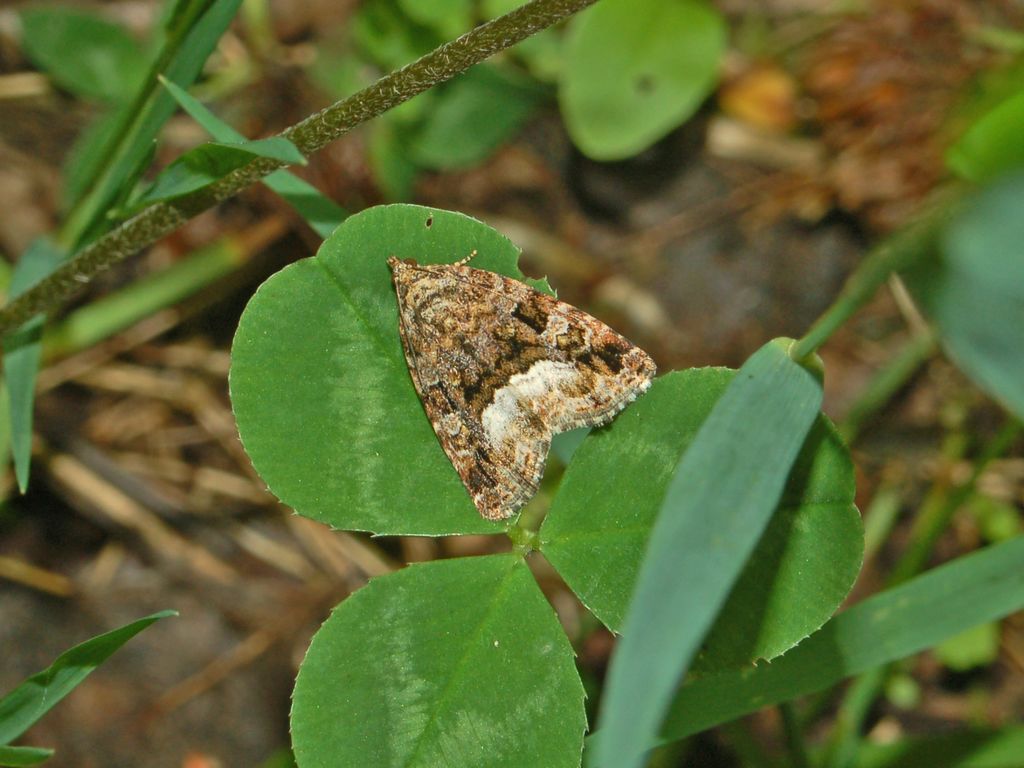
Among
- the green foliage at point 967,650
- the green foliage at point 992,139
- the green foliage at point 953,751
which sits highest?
the green foliage at point 992,139

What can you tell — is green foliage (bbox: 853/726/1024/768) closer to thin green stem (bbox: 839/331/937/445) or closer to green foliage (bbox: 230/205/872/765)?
thin green stem (bbox: 839/331/937/445)

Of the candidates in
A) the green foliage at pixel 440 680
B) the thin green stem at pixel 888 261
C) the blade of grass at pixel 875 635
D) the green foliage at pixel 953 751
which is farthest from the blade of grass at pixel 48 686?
the green foliage at pixel 953 751

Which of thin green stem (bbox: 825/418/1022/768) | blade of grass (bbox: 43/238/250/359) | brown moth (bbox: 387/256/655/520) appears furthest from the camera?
blade of grass (bbox: 43/238/250/359)

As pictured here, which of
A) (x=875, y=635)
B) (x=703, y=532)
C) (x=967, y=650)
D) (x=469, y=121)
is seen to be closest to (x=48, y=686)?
(x=703, y=532)

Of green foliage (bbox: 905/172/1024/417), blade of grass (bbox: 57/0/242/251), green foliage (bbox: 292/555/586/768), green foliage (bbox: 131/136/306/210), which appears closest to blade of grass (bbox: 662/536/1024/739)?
green foliage (bbox: 292/555/586/768)

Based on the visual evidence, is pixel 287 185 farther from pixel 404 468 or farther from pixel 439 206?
pixel 439 206

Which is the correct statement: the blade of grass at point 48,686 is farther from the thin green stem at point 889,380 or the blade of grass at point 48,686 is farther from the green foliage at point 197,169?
the thin green stem at point 889,380

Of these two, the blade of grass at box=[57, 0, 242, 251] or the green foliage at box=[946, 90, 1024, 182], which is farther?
the green foliage at box=[946, 90, 1024, 182]
